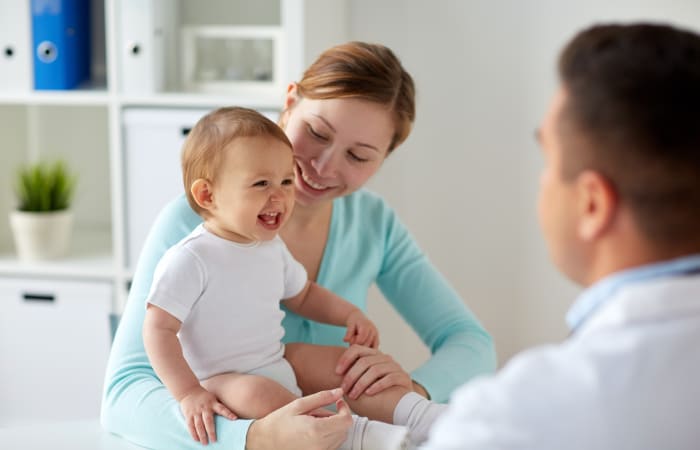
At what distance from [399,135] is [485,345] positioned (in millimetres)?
434

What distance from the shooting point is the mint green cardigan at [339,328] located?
4.50 ft

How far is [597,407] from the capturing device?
77 cm

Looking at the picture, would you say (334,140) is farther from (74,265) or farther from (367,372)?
(74,265)

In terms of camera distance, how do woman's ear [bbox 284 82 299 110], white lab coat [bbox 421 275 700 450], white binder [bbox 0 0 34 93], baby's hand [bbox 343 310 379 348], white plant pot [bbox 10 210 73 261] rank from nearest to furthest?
white lab coat [bbox 421 275 700 450] < baby's hand [bbox 343 310 379 348] < woman's ear [bbox 284 82 299 110] < white binder [bbox 0 0 34 93] < white plant pot [bbox 10 210 73 261]

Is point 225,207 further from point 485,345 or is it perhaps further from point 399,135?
point 485,345

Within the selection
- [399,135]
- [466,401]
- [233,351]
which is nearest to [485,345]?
[399,135]

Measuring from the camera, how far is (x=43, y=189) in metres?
2.78

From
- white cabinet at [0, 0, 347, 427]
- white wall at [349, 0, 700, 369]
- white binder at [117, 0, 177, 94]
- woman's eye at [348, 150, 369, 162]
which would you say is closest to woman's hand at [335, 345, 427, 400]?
woman's eye at [348, 150, 369, 162]

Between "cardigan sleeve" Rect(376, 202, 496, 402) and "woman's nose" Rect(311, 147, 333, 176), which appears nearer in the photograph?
"woman's nose" Rect(311, 147, 333, 176)

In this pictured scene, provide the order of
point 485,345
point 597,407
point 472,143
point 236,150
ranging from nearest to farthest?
point 597,407 → point 236,150 → point 485,345 → point 472,143

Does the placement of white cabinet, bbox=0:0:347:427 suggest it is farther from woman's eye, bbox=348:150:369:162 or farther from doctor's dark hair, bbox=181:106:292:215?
doctor's dark hair, bbox=181:106:292:215

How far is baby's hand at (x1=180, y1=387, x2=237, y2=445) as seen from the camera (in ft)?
4.26

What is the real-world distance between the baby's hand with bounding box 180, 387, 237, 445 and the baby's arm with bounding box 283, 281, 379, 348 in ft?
0.95

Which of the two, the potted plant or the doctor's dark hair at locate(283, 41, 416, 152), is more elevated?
the doctor's dark hair at locate(283, 41, 416, 152)
